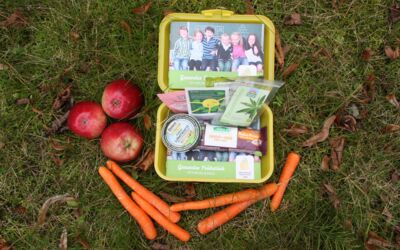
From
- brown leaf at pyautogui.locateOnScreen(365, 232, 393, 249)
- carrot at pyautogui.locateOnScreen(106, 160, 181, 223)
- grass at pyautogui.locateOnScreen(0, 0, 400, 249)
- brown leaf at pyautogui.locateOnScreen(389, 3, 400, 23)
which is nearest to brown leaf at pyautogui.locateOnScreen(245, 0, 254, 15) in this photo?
grass at pyautogui.locateOnScreen(0, 0, 400, 249)

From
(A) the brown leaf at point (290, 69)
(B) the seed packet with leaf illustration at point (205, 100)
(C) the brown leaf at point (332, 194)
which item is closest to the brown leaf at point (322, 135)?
(C) the brown leaf at point (332, 194)

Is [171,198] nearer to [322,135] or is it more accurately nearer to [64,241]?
[64,241]

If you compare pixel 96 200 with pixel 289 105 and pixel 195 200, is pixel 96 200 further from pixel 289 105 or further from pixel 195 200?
pixel 289 105

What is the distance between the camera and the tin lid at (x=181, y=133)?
2102 millimetres

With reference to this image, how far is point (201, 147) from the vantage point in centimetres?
215

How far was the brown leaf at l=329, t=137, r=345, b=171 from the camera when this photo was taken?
2285 millimetres

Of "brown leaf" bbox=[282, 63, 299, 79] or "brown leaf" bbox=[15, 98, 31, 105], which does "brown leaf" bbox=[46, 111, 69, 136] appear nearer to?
"brown leaf" bbox=[15, 98, 31, 105]

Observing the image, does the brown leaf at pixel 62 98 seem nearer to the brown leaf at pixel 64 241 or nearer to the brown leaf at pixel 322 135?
the brown leaf at pixel 64 241

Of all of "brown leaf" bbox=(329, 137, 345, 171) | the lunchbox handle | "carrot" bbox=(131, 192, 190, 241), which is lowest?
"carrot" bbox=(131, 192, 190, 241)

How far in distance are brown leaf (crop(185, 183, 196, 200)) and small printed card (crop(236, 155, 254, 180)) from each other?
290mm

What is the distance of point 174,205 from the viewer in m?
2.20

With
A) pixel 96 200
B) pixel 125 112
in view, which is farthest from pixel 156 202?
pixel 125 112

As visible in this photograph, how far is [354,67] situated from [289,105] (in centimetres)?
45

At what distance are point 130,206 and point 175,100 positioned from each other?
629 millimetres
